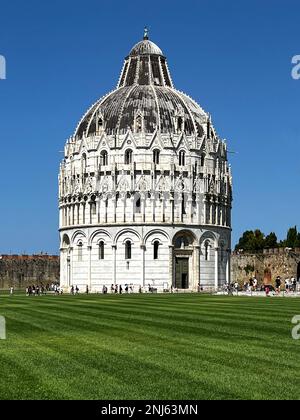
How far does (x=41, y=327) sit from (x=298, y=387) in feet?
→ 51.9

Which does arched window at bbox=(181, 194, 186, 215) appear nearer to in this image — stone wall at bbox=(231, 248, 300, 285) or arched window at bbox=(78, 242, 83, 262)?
arched window at bbox=(78, 242, 83, 262)

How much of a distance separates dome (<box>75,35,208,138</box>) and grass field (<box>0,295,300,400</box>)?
280ft

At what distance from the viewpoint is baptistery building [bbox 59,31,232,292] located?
113 m

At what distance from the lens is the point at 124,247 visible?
114 m

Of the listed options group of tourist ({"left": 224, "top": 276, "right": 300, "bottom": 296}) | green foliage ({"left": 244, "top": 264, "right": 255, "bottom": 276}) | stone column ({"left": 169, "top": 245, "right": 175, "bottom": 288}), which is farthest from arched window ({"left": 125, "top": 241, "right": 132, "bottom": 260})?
green foliage ({"left": 244, "top": 264, "right": 255, "bottom": 276})

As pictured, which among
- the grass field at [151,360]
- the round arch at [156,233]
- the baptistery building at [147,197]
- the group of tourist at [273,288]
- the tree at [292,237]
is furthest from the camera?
the tree at [292,237]

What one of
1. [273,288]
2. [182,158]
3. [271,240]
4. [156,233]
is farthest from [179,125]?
[271,240]

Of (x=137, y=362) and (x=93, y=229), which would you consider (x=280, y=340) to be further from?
(x=93, y=229)

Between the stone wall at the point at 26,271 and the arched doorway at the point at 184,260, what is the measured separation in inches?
1219

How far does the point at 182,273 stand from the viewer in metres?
116

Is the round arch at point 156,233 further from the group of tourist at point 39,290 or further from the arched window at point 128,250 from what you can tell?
the group of tourist at point 39,290

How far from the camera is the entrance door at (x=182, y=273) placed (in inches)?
Answer: 4525

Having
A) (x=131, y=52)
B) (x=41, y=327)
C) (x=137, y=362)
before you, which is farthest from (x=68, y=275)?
(x=137, y=362)

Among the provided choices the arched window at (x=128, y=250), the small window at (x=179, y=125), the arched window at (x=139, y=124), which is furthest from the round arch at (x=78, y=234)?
the small window at (x=179, y=125)
